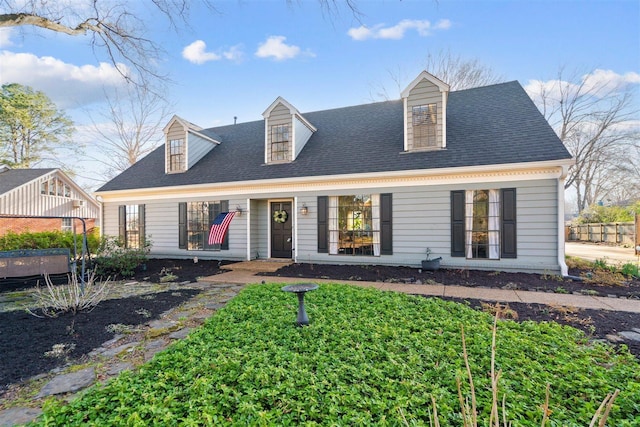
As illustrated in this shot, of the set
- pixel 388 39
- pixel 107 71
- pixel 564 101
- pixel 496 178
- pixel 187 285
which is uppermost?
pixel 564 101

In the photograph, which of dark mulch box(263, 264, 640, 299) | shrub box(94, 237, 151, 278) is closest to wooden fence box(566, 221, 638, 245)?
dark mulch box(263, 264, 640, 299)

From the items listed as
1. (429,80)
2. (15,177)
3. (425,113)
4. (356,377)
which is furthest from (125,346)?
(15,177)

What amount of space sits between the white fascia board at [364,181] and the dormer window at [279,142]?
123 cm

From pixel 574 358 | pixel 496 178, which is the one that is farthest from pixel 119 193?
pixel 574 358

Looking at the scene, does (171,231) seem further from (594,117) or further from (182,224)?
(594,117)

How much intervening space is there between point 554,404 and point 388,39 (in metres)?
9.88

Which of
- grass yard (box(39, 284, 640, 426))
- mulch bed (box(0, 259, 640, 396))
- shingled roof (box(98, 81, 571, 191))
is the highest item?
shingled roof (box(98, 81, 571, 191))

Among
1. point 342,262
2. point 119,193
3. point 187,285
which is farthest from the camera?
point 119,193

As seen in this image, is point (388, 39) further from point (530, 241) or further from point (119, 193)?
point (119, 193)

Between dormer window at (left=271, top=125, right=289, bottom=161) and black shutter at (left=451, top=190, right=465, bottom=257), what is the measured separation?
17.6 feet

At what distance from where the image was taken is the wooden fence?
47.5 ft

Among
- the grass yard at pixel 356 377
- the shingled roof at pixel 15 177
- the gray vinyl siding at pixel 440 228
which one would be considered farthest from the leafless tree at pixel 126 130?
the grass yard at pixel 356 377

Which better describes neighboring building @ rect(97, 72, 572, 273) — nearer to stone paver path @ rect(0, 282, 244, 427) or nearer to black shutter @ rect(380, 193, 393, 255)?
black shutter @ rect(380, 193, 393, 255)

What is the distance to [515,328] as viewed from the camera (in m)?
3.69
